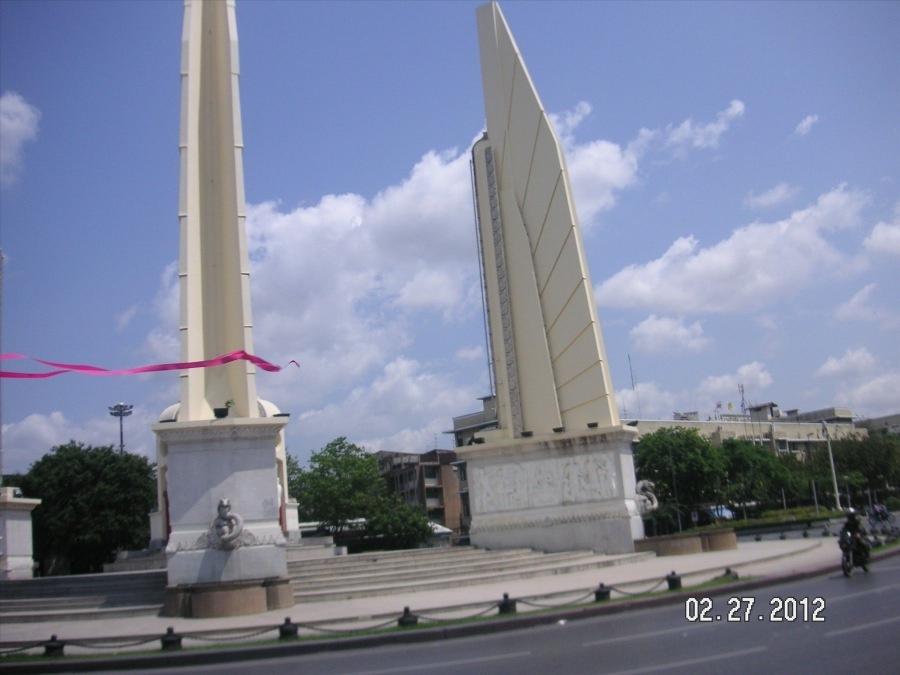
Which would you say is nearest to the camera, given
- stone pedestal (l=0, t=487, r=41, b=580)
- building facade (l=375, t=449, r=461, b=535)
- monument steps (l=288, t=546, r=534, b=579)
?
monument steps (l=288, t=546, r=534, b=579)

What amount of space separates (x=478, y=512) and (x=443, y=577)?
5.29 metres

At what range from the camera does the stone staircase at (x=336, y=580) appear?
15.0m

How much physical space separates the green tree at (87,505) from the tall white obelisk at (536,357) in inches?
671

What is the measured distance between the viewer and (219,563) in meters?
14.6

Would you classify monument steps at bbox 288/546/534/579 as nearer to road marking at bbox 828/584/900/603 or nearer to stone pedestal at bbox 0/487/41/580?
stone pedestal at bbox 0/487/41/580

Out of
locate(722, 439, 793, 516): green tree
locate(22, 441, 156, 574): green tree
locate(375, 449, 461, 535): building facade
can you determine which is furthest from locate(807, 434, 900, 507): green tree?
locate(22, 441, 156, 574): green tree

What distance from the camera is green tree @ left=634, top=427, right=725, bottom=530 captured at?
4484 centimetres

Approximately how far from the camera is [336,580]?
1656 centimetres

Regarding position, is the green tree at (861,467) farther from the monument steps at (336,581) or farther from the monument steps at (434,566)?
the monument steps at (336,581)

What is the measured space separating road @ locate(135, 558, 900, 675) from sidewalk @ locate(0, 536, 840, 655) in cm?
142

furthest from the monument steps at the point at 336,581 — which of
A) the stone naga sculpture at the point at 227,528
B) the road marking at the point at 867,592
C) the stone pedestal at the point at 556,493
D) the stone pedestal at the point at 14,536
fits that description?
the road marking at the point at 867,592

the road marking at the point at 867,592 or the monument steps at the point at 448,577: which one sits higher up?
the monument steps at the point at 448,577

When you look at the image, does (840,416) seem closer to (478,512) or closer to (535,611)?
(478,512)

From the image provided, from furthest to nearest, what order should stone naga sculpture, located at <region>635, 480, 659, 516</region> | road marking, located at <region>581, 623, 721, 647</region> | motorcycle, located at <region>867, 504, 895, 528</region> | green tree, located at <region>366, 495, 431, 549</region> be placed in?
green tree, located at <region>366, 495, 431, 549</region> → stone naga sculpture, located at <region>635, 480, 659, 516</region> → motorcycle, located at <region>867, 504, 895, 528</region> → road marking, located at <region>581, 623, 721, 647</region>
